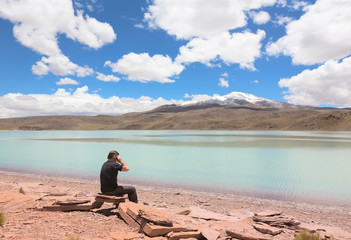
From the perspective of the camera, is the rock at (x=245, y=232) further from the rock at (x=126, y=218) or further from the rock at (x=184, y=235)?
the rock at (x=126, y=218)

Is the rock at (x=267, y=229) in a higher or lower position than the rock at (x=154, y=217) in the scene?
lower

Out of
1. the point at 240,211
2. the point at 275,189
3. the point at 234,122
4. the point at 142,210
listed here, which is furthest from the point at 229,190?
the point at 234,122

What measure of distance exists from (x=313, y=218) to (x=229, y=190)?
5032mm

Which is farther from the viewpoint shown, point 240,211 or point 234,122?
point 234,122

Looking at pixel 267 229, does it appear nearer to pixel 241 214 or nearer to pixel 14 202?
pixel 241 214

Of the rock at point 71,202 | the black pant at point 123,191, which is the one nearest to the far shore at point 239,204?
the black pant at point 123,191

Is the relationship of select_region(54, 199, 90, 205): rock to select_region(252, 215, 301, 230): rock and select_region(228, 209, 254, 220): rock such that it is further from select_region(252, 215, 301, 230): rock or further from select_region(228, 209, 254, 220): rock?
select_region(252, 215, 301, 230): rock

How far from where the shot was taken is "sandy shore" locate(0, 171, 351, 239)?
5.59 metres

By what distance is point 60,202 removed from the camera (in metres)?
7.04

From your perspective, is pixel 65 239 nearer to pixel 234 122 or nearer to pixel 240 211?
pixel 240 211

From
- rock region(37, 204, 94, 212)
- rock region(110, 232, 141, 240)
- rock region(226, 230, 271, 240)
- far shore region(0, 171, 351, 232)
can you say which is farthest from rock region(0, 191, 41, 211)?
rock region(226, 230, 271, 240)

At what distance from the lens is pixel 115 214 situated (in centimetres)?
700

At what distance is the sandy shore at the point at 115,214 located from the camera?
18.3ft

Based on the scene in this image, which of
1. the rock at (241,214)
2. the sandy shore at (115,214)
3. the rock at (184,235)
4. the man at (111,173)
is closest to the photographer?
the rock at (184,235)
